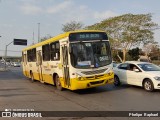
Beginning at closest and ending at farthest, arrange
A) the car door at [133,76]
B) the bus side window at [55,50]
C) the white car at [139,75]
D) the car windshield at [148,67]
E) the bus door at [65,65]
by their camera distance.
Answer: the bus door at [65,65], the white car at [139,75], the bus side window at [55,50], the car door at [133,76], the car windshield at [148,67]

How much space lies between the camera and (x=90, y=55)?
45.6 feet

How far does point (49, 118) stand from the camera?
28.8 ft

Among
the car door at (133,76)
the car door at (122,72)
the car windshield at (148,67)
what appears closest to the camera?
the car door at (133,76)

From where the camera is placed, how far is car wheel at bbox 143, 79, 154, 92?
570 inches

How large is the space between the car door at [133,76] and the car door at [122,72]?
347mm

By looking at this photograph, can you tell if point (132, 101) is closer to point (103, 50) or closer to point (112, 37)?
point (103, 50)

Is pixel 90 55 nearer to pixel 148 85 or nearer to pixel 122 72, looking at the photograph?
pixel 148 85

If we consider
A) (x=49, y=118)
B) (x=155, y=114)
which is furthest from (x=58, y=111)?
(x=155, y=114)

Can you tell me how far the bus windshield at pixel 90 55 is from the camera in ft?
45.0

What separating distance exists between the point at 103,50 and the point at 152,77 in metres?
2.66

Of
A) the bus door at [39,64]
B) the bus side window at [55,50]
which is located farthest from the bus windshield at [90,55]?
the bus door at [39,64]

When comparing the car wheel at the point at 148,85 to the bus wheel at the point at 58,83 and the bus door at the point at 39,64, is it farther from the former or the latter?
the bus door at the point at 39,64

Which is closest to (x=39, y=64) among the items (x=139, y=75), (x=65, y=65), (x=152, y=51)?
(x=65, y=65)

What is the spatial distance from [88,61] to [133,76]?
3.31 meters
